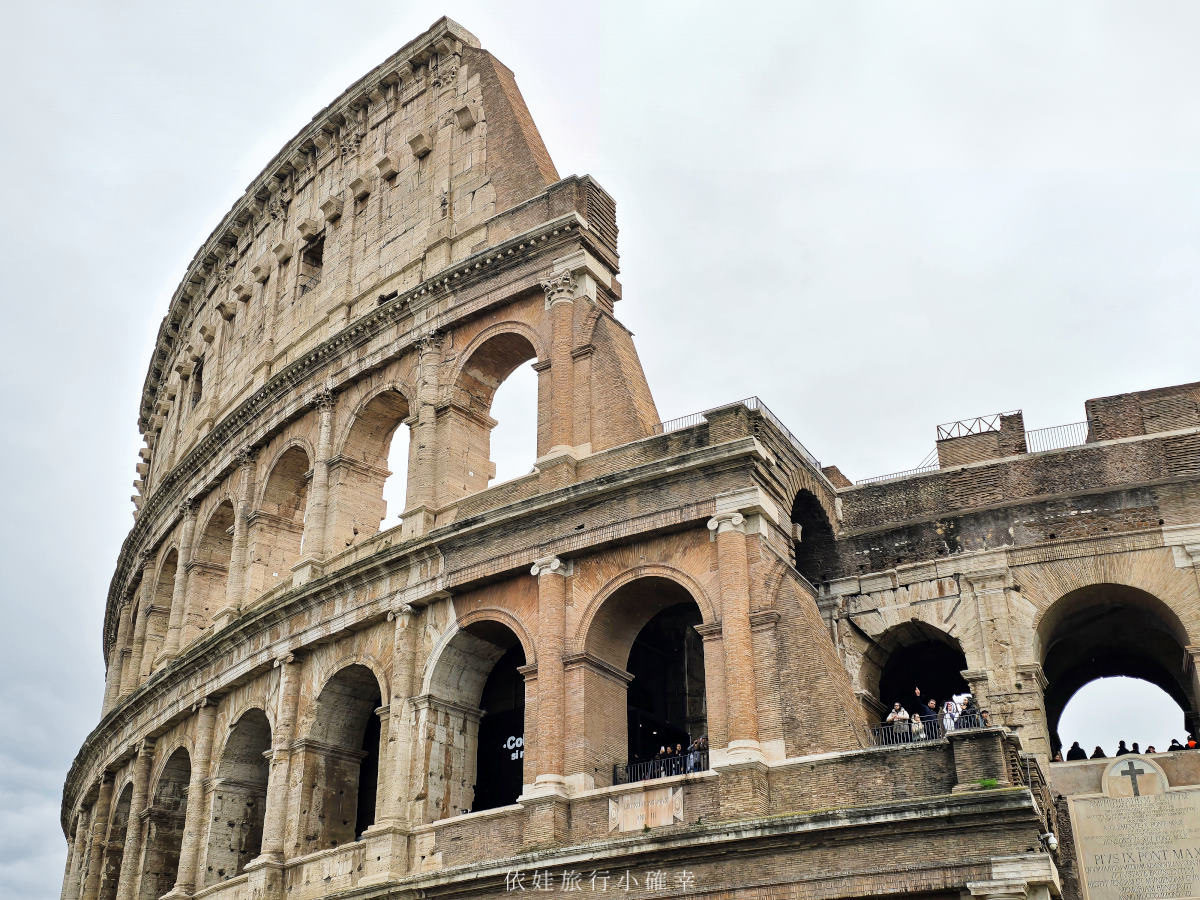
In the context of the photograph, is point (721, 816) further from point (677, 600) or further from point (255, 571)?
point (255, 571)

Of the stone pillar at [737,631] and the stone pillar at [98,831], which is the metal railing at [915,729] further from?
the stone pillar at [98,831]

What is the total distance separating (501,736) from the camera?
2153cm

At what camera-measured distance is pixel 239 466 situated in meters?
27.4

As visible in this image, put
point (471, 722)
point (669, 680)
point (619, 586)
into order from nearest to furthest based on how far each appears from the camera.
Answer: point (619, 586) < point (471, 722) < point (669, 680)

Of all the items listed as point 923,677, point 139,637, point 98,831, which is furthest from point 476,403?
point 98,831

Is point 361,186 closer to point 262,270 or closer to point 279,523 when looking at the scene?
point 262,270

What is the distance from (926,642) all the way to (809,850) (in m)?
6.62

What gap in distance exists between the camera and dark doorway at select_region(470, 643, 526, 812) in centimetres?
2117

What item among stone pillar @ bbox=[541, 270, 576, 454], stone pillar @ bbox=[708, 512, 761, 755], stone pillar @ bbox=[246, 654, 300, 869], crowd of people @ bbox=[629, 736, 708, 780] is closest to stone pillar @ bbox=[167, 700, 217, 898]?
stone pillar @ bbox=[246, 654, 300, 869]

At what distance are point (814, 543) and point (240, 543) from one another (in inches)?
460

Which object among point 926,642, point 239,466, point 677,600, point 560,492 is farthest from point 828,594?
point 239,466

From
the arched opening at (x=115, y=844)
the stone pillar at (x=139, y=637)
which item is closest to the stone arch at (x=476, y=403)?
the arched opening at (x=115, y=844)

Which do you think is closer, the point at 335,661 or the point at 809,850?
the point at 809,850

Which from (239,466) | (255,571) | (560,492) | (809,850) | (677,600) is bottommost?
(809,850)
